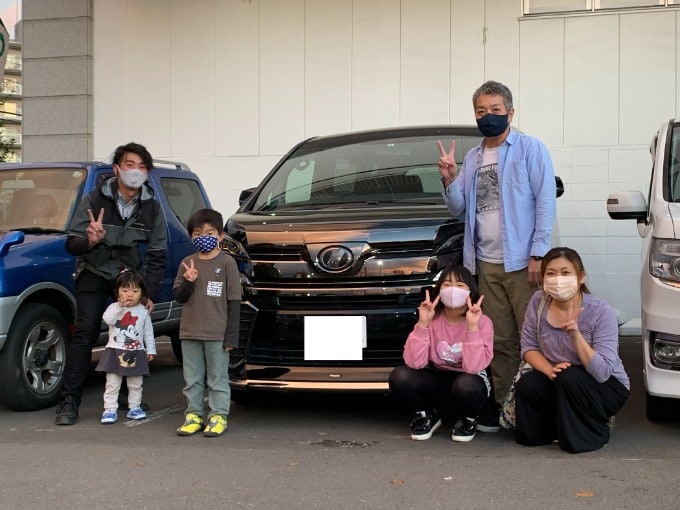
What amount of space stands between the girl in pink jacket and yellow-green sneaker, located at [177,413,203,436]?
3.79 feet

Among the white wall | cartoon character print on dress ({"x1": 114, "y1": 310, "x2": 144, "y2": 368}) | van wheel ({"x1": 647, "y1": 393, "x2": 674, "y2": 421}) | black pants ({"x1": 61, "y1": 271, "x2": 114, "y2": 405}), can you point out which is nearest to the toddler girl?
cartoon character print on dress ({"x1": 114, "y1": 310, "x2": 144, "y2": 368})

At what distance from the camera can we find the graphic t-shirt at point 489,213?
4.91 m

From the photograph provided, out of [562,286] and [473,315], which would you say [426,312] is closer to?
[473,315]

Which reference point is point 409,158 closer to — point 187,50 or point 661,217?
point 661,217

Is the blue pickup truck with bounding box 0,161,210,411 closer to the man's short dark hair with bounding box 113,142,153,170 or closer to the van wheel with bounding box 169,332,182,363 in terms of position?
the man's short dark hair with bounding box 113,142,153,170

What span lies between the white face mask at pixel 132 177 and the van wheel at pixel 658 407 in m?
3.22

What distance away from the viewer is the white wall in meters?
8.99

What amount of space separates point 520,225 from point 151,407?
8.93ft

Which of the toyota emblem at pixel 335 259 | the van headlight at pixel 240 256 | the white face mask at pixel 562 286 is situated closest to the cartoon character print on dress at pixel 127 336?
the van headlight at pixel 240 256

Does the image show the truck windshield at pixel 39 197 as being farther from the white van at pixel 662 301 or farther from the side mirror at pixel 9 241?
the white van at pixel 662 301

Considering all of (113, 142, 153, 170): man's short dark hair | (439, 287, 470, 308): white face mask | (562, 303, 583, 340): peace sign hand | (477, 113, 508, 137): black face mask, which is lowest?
(562, 303, 583, 340): peace sign hand

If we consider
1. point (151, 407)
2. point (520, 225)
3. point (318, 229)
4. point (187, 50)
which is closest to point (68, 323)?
point (151, 407)

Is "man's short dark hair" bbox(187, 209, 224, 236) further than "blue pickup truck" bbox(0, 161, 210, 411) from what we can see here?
No

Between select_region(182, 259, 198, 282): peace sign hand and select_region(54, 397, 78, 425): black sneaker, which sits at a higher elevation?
select_region(182, 259, 198, 282): peace sign hand
